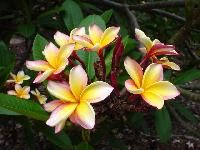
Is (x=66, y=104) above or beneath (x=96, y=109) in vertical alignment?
above

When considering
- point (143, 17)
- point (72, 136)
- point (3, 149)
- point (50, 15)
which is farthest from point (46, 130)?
point (143, 17)

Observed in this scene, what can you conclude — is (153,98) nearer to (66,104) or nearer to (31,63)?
(66,104)

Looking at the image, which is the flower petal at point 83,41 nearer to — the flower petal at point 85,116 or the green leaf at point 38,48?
the flower petal at point 85,116

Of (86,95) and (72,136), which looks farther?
(72,136)

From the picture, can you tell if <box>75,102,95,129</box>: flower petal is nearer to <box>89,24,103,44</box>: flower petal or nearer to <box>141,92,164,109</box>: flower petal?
<box>141,92,164,109</box>: flower petal

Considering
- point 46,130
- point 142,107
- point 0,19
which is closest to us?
point 142,107

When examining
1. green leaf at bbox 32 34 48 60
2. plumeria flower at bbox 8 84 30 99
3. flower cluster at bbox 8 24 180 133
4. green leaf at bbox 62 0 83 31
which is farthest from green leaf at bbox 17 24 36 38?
flower cluster at bbox 8 24 180 133

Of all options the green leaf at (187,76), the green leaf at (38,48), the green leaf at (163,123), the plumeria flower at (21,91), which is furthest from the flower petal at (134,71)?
the green leaf at (163,123)

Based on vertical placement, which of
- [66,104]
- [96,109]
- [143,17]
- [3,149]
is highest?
[66,104]
